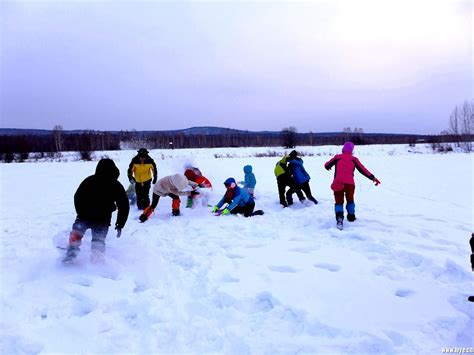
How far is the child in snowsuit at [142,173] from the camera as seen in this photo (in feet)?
27.3

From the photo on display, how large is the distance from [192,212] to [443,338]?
616 cm

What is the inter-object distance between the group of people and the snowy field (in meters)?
0.41

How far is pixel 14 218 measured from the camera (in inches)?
324

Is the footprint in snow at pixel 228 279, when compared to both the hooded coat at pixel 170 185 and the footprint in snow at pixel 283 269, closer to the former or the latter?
the footprint in snow at pixel 283 269

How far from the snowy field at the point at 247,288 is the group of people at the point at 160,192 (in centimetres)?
41

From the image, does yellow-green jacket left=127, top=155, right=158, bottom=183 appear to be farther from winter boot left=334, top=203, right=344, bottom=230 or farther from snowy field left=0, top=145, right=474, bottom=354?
winter boot left=334, top=203, right=344, bottom=230

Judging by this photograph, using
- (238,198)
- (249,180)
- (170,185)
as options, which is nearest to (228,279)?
(238,198)

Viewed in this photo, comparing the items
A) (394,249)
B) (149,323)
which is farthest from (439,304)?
(149,323)

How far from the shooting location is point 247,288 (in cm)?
378

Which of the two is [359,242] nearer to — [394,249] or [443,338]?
[394,249]

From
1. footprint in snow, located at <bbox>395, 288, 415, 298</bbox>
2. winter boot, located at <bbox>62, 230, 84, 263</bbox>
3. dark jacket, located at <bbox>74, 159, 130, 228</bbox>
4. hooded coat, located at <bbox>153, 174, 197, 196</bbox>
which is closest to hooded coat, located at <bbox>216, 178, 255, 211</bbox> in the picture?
hooded coat, located at <bbox>153, 174, 197, 196</bbox>

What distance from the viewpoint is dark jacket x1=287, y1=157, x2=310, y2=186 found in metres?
8.44

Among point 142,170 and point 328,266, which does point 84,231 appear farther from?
point 142,170

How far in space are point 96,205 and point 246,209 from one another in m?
3.84
